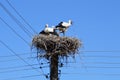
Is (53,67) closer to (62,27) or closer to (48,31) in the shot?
(48,31)

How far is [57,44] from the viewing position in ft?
59.3

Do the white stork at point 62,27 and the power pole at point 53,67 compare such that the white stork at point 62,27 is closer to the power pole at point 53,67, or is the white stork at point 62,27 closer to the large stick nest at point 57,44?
the large stick nest at point 57,44

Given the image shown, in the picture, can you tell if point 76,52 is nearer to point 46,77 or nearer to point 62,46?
point 62,46

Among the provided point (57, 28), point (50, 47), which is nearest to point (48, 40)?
point (50, 47)

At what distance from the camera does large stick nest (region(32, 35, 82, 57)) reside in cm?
1788

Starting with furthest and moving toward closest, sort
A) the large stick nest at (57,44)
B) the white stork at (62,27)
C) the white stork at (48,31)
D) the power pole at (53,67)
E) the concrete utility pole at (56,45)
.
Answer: the white stork at (62,27) < the white stork at (48,31) < the large stick nest at (57,44) < the concrete utility pole at (56,45) < the power pole at (53,67)

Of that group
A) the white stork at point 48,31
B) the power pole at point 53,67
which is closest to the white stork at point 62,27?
the white stork at point 48,31

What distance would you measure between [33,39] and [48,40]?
1.86 feet

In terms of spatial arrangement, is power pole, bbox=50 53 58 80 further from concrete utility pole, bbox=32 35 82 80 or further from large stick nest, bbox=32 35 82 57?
large stick nest, bbox=32 35 82 57

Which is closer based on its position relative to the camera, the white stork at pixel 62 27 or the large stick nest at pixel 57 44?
the large stick nest at pixel 57 44

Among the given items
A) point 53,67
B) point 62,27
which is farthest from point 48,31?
point 53,67

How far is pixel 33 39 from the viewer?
18.4m

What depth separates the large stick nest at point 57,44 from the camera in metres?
17.9

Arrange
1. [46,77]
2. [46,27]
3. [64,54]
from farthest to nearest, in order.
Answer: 1. [46,27]
2. [64,54]
3. [46,77]
